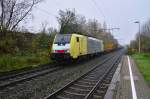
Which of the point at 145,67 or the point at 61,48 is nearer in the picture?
the point at 145,67

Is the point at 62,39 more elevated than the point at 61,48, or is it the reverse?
the point at 62,39

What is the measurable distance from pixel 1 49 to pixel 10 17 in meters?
3.50

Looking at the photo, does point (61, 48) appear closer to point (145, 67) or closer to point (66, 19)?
point (145, 67)

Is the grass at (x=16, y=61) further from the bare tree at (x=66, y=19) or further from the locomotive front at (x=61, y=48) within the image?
the bare tree at (x=66, y=19)

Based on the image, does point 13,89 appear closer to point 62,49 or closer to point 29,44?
point 62,49

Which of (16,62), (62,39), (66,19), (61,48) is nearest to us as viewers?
(16,62)

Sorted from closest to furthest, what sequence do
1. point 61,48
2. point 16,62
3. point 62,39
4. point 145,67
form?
point 16,62 < point 145,67 < point 61,48 < point 62,39

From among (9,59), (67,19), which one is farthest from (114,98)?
(67,19)

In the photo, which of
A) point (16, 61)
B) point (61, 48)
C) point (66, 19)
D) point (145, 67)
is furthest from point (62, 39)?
point (66, 19)

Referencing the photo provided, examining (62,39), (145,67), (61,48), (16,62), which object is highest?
(62,39)

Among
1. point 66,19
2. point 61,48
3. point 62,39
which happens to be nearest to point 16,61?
point 61,48

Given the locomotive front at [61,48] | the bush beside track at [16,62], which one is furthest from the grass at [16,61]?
the locomotive front at [61,48]

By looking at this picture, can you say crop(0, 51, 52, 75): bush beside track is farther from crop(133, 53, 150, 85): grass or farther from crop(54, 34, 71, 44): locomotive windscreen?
crop(133, 53, 150, 85): grass

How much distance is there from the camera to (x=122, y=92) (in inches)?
457
